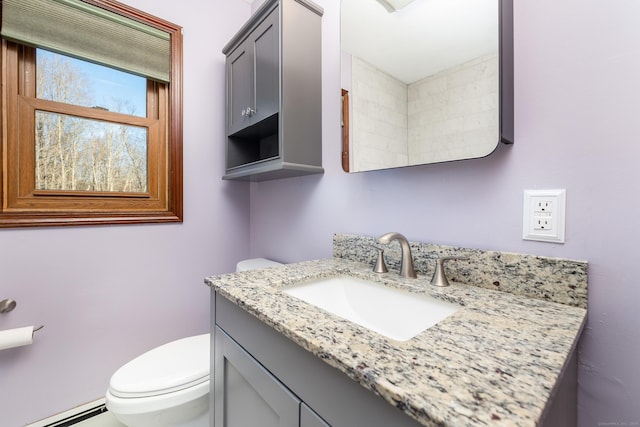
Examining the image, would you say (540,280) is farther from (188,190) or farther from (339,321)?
(188,190)

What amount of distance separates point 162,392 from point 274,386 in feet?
2.03

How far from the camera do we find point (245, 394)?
68cm

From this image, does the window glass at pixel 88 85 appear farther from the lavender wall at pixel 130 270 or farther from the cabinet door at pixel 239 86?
the cabinet door at pixel 239 86

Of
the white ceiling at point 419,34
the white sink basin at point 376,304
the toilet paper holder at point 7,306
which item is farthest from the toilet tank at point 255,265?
the white ceiling at point 419,34

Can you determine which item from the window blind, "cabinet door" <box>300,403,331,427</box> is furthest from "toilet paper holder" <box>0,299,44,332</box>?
"cabinet door" <box>300,403,331,427</box>

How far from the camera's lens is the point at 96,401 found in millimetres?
1310

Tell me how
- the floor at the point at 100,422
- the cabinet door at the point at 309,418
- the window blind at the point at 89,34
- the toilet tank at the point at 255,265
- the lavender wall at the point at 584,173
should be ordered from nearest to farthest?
the cabinet door at the point at 309,418
the lavender wall at the point at 584,173
the window blind at the point at 89,34
the floor at the point at 100,422
the toilet tank at the point at 255,265

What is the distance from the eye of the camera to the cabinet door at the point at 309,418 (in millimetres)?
447

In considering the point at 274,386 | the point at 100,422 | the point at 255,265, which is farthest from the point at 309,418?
the point at 100,422

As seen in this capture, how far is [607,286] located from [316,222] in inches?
38.8

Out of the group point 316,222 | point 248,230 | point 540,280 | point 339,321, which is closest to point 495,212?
point 540,280

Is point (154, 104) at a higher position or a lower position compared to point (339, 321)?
higher

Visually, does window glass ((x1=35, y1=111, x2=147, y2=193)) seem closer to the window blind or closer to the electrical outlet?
the window blind

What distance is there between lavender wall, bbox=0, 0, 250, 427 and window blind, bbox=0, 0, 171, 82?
136 millimetres
